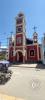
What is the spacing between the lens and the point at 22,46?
4666 centimetres

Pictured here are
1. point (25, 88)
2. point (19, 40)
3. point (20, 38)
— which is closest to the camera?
point (25, 88)

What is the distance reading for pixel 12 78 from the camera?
75.2ft

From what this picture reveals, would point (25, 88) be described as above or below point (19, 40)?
below

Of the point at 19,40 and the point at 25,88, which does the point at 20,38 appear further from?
the point at 25,88

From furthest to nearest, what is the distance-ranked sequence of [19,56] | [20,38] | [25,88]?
[19,56], [20,38], [25,88]

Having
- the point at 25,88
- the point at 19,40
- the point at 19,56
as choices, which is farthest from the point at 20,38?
the point at 25,88

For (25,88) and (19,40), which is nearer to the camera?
(25,88)

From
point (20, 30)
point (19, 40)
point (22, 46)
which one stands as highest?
point (20, 30)

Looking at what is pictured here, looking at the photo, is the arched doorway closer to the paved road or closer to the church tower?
the church tower

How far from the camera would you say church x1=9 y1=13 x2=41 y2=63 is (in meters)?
46.4

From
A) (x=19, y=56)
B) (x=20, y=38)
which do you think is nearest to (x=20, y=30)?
(x=20, y=38)

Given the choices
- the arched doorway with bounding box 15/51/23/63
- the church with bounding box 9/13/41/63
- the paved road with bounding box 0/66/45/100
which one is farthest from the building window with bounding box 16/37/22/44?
the paved road with bounding box 0/66/45/100

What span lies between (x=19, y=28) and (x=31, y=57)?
310 inches

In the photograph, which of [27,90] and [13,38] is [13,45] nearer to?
[13,38]
